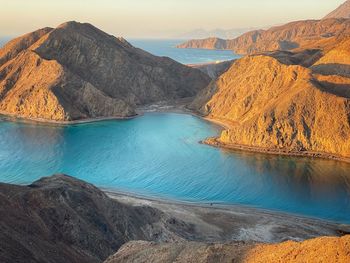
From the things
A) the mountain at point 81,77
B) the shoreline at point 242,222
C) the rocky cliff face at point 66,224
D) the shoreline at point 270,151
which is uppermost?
the mountain at point 81,77

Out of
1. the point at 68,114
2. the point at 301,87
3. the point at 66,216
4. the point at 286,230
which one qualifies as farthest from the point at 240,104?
the point at 66,216

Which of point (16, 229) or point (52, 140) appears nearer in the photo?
point (16, 229)

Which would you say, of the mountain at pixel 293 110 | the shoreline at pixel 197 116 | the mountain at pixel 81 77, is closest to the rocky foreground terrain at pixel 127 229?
the shoreline at pixel 197 116

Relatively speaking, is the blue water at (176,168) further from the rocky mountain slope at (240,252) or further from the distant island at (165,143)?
the rocky mountain slope at (240,252)

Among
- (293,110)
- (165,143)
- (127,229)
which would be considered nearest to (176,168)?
(165,143)

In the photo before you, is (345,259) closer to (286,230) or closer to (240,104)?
(286,230)

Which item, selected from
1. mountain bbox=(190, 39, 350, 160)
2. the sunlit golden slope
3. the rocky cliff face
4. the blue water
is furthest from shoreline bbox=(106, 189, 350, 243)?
the sunlit golden slope

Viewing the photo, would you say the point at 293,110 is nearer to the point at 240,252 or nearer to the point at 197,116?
the point at 197,116
